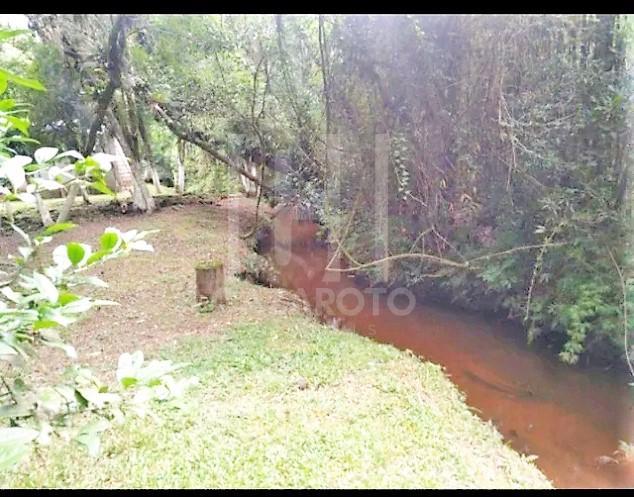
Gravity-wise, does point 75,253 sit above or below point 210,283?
above

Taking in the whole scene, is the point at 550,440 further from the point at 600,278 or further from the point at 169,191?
the point at 169,191

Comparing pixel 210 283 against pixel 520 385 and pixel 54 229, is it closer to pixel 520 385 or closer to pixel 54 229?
pixel 520 385

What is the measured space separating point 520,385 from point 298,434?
1572 mm

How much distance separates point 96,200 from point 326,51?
11.7ft

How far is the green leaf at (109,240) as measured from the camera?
42 centimetres

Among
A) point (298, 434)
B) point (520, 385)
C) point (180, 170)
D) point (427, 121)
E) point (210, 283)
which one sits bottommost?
point (520, 385)

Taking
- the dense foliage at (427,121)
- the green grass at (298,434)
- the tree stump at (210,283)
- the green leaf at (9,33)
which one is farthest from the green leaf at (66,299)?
the tree stump at (210,283)

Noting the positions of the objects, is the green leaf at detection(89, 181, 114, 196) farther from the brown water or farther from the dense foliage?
the brown water

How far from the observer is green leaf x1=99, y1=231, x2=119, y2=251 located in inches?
16.7

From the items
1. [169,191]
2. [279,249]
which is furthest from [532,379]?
[169,191]

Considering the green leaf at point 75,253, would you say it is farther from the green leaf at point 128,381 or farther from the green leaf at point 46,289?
the green leaf at point 128,381

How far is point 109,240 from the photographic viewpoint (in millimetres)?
428

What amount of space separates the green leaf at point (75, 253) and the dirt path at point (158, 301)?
1.30 meters

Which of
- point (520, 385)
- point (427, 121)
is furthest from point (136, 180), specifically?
point (520, 385)
